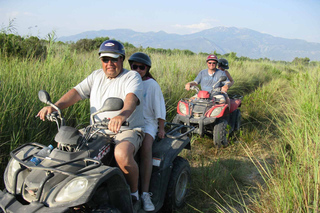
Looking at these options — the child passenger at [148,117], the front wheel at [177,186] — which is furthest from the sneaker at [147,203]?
the front wheel at [177,186]

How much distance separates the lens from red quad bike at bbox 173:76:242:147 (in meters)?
5.29

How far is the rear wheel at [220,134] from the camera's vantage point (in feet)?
17.2

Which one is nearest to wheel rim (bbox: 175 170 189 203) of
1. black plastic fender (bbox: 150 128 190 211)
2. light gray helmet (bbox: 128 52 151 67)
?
black plastic fender (bbox: 150 128 190 211)

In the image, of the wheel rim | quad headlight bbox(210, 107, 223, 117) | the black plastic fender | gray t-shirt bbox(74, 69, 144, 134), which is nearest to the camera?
gray t-shirt bbox(74, 69, 144, 134)

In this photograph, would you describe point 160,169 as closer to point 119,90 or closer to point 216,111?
point 119,90

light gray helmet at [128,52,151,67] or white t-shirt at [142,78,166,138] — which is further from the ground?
light gray helmet at [128,52,151,67]

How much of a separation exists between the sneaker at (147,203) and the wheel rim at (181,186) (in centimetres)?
65

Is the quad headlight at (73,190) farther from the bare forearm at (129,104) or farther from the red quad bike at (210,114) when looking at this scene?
the red quad bike at (210,114)

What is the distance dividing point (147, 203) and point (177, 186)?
2.38ft

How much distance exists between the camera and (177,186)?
3270mm

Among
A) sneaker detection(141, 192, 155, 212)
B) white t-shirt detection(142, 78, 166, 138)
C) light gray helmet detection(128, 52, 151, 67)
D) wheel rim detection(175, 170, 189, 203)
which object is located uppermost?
light gray helmet detection(128, 52, 151, 67)

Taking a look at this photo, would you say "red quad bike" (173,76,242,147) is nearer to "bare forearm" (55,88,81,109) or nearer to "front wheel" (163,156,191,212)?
"front wheel" (163,156,191,212)

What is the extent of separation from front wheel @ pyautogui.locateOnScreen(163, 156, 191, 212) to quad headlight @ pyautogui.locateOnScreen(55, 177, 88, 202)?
150 centimetres

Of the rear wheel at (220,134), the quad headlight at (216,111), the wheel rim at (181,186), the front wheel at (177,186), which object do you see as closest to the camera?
the front wheel at (177,186)
